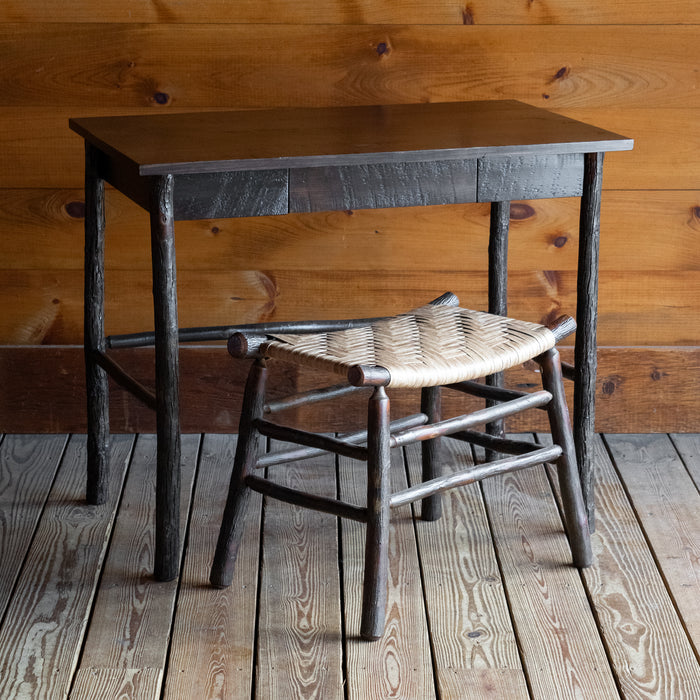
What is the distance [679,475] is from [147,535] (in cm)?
121

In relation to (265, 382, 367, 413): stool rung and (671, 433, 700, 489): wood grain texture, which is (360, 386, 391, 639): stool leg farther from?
(671, 433, 700, 489): wood grain texture

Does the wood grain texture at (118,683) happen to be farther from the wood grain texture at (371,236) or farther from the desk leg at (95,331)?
the wood grain texture at (371,236)

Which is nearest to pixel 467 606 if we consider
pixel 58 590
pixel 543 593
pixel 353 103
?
pixel 543 593

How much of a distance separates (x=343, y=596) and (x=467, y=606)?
225 mm

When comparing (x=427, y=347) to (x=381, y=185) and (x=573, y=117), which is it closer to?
(x=381, y=185)

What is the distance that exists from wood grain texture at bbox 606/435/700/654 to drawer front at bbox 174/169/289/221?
1.01m

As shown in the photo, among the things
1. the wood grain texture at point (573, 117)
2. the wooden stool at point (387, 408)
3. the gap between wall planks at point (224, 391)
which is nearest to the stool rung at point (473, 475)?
the wooden stool at point (387, 408)

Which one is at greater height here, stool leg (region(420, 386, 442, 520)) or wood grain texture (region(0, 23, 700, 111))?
wood grain texture (region(0, 23, 700, 111))

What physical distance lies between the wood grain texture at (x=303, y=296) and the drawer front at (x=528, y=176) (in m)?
0.61

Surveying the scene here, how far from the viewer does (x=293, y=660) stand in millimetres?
1711

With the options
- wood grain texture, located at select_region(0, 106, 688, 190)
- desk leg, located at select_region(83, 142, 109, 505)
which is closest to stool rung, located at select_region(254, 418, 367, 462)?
desk leg, located at select_region(83, 142, 109, 505)

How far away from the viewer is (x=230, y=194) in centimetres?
179

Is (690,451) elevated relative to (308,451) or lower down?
lower down

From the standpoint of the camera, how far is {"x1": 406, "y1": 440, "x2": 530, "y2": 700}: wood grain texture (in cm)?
166
